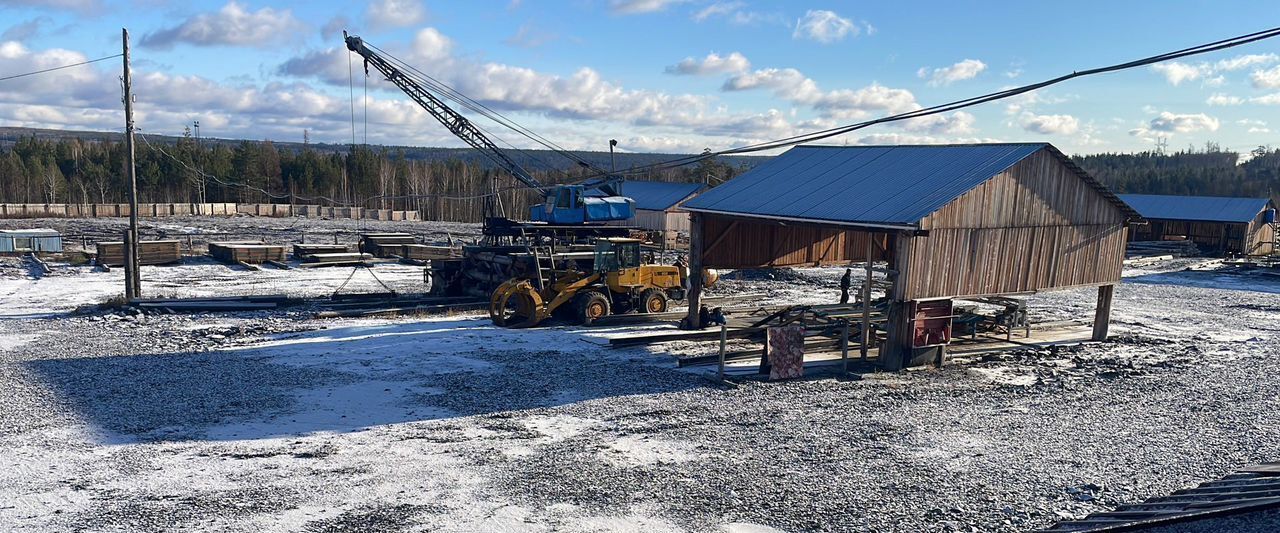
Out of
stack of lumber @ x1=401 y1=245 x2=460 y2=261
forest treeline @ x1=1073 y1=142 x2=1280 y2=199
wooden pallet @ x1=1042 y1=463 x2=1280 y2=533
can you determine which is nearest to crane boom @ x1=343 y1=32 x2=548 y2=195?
stack of lumber @ x1=401 y1=245 x2=460 y2=261

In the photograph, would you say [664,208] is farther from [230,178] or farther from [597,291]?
[230,178]

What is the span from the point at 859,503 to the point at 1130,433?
6477mm

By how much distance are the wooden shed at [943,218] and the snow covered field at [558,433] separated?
1932mm

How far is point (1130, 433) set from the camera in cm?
1432

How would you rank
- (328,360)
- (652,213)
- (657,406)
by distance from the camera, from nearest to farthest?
(657,406)
(328,360)
(652,213)

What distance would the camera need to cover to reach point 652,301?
2533 cm

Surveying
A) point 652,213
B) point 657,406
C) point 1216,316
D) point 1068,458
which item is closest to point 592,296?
point 657,406

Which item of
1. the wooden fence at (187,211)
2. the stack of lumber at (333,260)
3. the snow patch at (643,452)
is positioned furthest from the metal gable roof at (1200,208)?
the wooden fence at (187,211)

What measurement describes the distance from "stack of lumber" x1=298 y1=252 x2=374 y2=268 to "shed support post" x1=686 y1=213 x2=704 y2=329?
21.0 meters

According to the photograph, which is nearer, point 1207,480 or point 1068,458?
point 1207,480

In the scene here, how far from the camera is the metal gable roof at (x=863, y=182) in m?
18.6

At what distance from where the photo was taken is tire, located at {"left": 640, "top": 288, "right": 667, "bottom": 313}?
997 inches

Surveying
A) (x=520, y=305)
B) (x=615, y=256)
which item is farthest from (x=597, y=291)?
(x=520, y=305)

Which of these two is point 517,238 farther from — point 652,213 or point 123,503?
point 652,213
